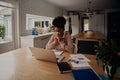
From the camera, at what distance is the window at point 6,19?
3.31m

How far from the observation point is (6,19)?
3471 millimetres

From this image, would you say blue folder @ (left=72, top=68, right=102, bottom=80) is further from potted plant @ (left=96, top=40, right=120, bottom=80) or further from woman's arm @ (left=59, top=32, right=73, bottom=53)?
woman's arm @ (left=59, top=32, right=73, bottom=53)

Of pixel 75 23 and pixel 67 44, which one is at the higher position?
pixel 75 23

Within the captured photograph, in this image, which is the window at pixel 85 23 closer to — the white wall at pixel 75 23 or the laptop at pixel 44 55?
the white wall at pixel 75 23

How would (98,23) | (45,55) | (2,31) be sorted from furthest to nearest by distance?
(98,23) → (2,31) → (45,55)

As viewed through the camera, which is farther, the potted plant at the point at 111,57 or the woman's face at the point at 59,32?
the woman's face at the point at 59,32

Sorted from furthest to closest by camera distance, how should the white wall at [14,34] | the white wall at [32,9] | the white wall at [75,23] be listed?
1. the white wall at [75,23]
2. the white wall at [32,9]
3. the white wall at [14,34]

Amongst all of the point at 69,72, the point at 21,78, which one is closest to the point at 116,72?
the point at 69,72

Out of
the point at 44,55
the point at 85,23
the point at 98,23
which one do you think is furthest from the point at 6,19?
the point at 85,23

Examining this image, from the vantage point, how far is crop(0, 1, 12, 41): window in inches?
130

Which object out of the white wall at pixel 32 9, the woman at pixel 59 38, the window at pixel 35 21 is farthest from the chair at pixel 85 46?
the window at pixel 35 21

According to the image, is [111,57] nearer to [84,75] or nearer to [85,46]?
[84,75]

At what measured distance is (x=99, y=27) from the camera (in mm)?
8195

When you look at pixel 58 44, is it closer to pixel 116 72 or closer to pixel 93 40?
pixel 116 72
